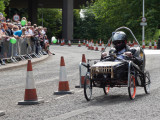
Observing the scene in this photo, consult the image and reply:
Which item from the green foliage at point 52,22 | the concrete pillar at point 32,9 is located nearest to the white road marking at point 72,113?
the concrete pillar at point 32,9

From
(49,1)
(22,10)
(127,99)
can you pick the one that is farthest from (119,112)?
(22,10)

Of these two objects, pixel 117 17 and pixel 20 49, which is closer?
pixel 20 49

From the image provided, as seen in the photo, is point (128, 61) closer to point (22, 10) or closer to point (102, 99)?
point (102, 99)

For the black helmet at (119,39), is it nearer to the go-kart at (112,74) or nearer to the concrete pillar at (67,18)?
the go-kart at (112,74)

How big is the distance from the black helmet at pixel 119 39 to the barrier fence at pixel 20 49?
986cm

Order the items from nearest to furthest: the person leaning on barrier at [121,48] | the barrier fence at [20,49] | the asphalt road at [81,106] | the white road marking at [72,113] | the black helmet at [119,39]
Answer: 1. the white road marking at [72,113]
2. the asphalt road at [81,106]
3. the person leaning on barrier at [121,48]
4. the black helmet at [119,39]
5. the barrier fence at [20,49]

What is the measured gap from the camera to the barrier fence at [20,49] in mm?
20250

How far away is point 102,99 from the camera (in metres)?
10.0

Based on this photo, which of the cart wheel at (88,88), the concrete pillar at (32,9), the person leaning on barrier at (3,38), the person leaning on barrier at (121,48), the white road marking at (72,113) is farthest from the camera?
the concrete pillar at (32,9)

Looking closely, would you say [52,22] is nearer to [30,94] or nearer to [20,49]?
[20,49]

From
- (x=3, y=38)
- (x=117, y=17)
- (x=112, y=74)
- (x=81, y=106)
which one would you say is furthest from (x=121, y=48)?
(x=117, y=17)

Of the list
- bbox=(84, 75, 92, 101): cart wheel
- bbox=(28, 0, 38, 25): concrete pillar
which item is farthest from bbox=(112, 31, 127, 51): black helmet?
bbox=(28, 0, 38, 25): concrete pillar

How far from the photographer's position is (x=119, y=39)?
1080 cm

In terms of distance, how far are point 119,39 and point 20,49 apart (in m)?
12.6
